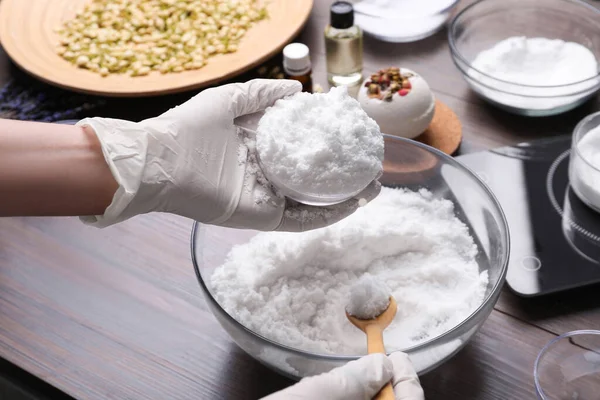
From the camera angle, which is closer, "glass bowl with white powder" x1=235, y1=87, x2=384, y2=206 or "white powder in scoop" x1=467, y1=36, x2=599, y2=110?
"glass bowl with white powder" x1=235, y1=87, x2=384, y2=206

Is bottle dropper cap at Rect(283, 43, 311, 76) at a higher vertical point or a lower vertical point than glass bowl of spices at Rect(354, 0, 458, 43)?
higher

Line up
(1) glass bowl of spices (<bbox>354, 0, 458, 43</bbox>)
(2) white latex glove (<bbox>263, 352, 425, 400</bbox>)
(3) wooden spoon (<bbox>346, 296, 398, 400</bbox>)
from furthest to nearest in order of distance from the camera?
(1) glass bowl of spices (<bbox>354, 0, 458, 43</bbox>), (3) wooden spoon (<bbox>346, 296, 398, 400</bbox>), (2) white latex glove (<bbox>263, 352, 425, 400</bbox>)

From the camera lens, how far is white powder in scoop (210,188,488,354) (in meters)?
0.95

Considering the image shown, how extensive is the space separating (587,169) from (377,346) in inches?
20.5

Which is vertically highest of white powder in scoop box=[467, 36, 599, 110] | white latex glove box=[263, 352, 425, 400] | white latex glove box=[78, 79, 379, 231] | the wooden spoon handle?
white latex glove box=[78, 79, 379, 231]

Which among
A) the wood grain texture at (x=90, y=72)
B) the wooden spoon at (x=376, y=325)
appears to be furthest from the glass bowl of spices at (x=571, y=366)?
the wood grain texture at (x=90, y=72)

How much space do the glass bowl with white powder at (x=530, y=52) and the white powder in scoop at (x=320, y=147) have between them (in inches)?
21.1

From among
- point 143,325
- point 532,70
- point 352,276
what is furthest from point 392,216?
point 532,70

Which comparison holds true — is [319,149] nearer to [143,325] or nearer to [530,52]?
[143,325]

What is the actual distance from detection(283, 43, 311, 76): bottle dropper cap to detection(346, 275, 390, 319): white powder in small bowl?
575 mm

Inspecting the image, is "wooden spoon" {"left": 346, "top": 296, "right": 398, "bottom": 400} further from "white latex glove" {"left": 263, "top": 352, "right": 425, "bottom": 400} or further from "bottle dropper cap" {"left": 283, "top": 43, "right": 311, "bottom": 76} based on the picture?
"bottle dropper cap" {"left": 283, "top": 43, "right": 311, "bottom": 76}

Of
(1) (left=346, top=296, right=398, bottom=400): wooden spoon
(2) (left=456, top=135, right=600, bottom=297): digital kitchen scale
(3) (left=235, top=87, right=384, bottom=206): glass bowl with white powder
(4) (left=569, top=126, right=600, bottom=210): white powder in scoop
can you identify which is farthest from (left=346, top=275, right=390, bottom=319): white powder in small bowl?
(4) (left=569, top=126, right=600, bottom=210): white powder in scoop

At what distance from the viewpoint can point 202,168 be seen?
89 centimetres

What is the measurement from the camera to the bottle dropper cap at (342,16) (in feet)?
4.50
